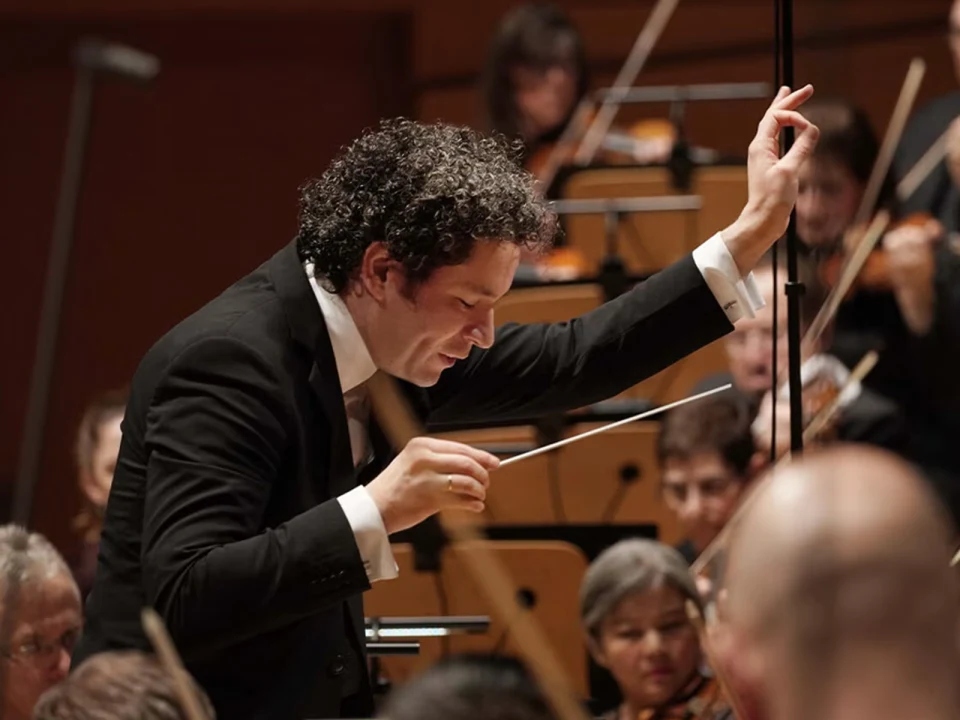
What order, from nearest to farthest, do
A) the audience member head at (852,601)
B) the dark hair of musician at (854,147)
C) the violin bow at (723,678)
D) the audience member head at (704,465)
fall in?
1. the audience member head at (852,601)
2. the violin bow at (723,678)
3. the audience member head at (704,465)
4. the dark hair of musician at (854,147)

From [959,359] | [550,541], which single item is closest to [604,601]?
[550,541]

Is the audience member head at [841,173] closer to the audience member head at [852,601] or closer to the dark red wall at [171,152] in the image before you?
the dark red wall at [171,152]

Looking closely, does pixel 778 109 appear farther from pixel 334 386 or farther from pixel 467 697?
pixel 467 697

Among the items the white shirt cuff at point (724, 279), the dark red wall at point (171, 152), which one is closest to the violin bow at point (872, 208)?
the white shirt cuff at point (724, 279)

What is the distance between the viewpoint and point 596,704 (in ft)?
6.41

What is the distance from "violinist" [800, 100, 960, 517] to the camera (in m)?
2.80

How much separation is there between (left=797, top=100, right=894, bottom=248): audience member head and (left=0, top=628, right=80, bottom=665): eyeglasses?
1457mm

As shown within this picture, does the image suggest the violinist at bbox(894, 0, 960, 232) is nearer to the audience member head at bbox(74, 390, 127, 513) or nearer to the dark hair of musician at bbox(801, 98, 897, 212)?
the dark hair of musician at bbox(801, 98, 897, 212)

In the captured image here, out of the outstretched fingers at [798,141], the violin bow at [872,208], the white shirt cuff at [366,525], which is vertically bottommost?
the white shirt cuff at [366,525]

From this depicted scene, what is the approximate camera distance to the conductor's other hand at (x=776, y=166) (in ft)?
5.08

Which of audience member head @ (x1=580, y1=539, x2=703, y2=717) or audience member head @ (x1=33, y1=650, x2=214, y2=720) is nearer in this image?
audience member head @ (x1=33, y1=650, x2=214, y2=720)

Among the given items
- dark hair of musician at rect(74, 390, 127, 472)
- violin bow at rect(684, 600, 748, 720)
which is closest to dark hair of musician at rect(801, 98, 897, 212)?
violin bow at rect(684, 600, 748, 720)

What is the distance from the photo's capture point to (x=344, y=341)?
1.56m

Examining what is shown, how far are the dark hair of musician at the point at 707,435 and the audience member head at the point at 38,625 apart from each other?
0.92 m
